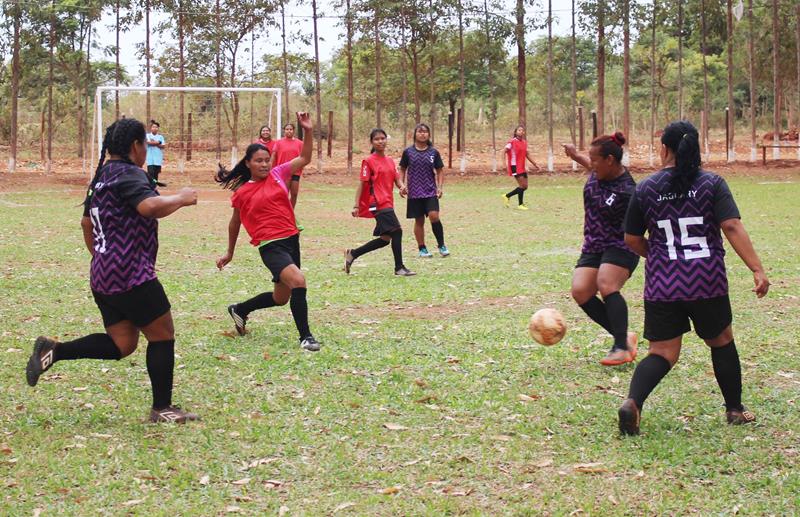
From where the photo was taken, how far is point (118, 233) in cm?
577

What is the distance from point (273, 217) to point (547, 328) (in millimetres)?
2495

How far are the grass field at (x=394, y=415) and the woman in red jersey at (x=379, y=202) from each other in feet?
3.17

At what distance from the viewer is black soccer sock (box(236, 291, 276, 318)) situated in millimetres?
8469

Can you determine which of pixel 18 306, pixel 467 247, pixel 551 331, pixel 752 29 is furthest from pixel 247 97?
pixel 551 331

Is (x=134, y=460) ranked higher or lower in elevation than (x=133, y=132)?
lower

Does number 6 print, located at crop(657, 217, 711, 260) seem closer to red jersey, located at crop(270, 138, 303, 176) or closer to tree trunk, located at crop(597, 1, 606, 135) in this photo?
red jersey, located at crop(270, 138, 303, 176)

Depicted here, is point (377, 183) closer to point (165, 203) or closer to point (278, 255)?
point (278, 255)

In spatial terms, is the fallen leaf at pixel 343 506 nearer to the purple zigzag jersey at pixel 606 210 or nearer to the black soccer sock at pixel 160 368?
the black soccer sock at pixel 160 368

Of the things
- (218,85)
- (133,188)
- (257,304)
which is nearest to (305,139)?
(257,304)

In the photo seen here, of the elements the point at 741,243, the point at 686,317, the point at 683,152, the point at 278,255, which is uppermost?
the point at 683,152

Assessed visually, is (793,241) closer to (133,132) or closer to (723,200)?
(723,200)

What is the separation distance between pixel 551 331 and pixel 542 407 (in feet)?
2.35

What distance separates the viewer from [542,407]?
6.34m

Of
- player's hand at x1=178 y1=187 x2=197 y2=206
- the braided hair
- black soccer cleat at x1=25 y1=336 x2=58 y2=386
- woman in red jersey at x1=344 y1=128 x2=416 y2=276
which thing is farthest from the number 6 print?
woman in red jersey at x1=344 y1=128 x2=416 y2=276
